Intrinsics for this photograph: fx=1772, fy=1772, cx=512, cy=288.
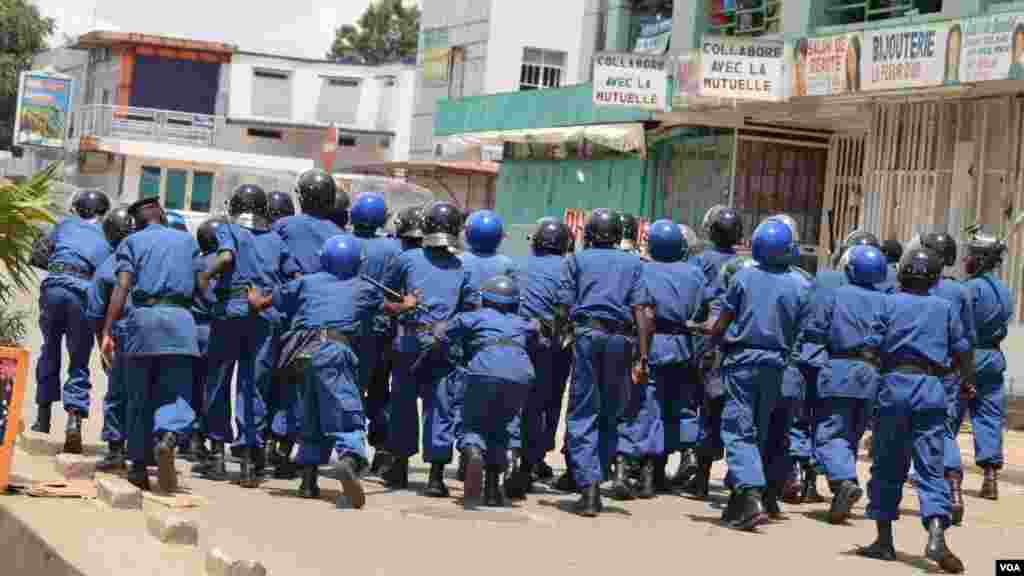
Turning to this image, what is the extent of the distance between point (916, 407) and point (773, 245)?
1.89 metres

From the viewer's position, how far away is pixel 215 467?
39.9ft

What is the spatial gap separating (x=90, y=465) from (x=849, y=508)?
16.6ft

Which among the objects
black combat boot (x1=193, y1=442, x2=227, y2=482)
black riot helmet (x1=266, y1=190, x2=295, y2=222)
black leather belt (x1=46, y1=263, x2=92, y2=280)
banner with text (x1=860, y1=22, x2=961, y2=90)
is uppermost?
banner with text (x1=860, y1=22, x2=961, y2=90)

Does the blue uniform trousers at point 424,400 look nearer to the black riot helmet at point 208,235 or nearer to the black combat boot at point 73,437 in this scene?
the black riot helmet at point 208,235

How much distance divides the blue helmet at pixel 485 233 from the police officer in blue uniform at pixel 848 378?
2.38 m

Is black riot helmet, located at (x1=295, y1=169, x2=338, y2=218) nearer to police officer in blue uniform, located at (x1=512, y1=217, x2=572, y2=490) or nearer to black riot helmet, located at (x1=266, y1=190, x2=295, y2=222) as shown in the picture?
black riot helmet, located at (x1=266, y1=190, x2=295, y2=222)

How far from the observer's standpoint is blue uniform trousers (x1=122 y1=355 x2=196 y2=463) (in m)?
10.9

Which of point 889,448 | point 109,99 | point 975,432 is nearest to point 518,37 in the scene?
point 109,99

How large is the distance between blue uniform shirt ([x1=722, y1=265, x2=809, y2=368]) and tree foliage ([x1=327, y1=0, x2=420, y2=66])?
242 feet

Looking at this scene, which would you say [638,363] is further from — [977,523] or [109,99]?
[109,99]

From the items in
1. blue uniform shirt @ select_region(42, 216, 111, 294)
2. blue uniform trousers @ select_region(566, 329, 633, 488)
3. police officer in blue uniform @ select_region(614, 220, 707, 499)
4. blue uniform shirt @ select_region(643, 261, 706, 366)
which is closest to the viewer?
blue uniform trousers @ select_region(566, 329, 633, 488)

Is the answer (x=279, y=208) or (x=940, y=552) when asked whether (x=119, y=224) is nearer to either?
(x=279, y=208)

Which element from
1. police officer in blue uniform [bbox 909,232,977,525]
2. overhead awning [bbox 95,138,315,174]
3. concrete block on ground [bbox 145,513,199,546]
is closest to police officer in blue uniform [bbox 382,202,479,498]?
police officer in blue uniform [bbox 909,232,977,525]

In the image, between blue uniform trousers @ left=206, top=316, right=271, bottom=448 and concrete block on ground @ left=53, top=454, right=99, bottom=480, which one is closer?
concrete block on ground @ left=53, top=454, right=99, bottom=480
